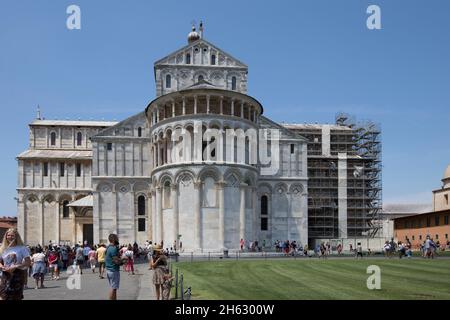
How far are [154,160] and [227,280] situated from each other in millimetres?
29381

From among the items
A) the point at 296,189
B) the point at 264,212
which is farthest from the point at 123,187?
the point at 296,189

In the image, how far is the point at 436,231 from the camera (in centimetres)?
5694

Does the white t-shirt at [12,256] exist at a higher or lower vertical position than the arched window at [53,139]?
lower

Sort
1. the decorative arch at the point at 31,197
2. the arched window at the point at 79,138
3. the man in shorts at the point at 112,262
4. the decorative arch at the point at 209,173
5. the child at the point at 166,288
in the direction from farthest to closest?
1. the arched window at the point at 79,138
2. the decorative arch at the point at 31,197
3. the decorative arch at the point at 209,173
4. the child at the point at 166,288
5. the man in shorts at the point at 112,262

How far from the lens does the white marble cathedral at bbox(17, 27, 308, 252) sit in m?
44.4

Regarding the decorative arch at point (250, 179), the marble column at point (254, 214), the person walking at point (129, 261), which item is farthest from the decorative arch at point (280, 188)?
the person walking at point (129, 261)

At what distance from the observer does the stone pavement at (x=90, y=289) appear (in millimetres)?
16375

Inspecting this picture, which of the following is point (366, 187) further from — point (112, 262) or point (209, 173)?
point (112, 262)

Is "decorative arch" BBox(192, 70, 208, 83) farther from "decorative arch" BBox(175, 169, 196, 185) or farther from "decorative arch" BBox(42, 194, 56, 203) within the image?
"decorative arch" BBox(42, 194, 56, 203)

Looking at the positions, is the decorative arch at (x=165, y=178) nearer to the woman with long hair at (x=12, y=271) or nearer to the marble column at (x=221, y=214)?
the marble column at (x=221, y=214)

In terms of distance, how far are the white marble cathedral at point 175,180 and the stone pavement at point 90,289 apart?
20.6 meters
